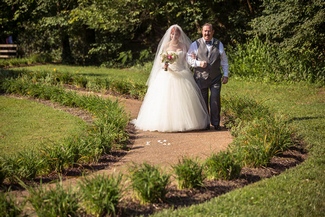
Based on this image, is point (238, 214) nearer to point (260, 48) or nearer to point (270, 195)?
point (270, 195)

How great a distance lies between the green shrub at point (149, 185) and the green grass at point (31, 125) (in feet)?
11.6

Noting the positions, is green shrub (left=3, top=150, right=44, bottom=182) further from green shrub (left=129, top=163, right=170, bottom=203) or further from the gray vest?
the gray vest

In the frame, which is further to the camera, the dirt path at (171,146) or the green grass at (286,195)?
the dirt path at (171,146)

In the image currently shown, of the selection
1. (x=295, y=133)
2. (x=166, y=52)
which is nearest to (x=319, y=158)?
(x=295, y=133)

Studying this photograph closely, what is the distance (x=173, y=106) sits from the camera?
1049cm

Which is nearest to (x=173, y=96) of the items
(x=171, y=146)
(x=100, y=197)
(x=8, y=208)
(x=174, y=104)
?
(x=174, y=104)

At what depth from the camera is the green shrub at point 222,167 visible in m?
6.89

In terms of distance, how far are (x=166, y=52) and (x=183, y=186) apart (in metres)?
4.57

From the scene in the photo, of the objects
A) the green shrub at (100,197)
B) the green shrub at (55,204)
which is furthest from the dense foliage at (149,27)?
the green shrub at (55,204)

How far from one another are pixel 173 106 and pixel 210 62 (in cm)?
111

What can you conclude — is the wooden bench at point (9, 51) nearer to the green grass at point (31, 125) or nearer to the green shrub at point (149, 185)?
the green grass at point (31, 125)

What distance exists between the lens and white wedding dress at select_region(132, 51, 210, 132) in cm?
1041

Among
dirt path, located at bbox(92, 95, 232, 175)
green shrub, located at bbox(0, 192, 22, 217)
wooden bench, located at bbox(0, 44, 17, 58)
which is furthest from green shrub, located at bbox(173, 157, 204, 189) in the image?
wooden bench, located at bbox(0, 44, 17, 58)

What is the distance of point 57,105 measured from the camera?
1409 cm
